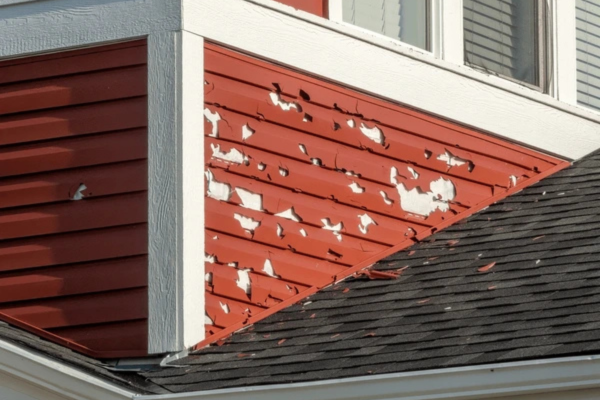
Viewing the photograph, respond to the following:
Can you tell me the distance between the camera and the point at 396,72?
917 centimetres

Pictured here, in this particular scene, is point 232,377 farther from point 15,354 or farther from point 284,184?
point 284,184

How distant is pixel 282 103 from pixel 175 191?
98 centimetres

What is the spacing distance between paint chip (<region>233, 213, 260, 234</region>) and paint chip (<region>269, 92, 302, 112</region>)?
2.37 ft

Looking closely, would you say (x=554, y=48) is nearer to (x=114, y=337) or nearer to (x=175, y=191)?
(x=175, y=191)

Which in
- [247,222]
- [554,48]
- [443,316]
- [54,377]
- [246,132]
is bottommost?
[54,377]

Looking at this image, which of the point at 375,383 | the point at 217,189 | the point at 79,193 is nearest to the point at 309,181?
the point at 217,189

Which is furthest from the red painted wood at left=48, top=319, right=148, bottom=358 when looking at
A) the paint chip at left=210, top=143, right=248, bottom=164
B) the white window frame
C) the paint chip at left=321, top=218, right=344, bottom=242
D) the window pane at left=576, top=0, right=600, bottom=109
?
the window pane at left=576, top=0, right=600, bottom=109

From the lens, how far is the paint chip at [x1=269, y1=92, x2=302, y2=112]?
8625mm

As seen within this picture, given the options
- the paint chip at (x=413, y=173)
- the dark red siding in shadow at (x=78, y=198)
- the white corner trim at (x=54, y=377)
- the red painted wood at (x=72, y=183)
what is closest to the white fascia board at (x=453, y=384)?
the white corner trim at (x=54, y=377)

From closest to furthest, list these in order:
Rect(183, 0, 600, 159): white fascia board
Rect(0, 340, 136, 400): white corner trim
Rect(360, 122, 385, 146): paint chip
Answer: Rect(0, 340, 136, 400): white corner trim < Rect(183, 0, 600, 159): white fascia board < Rect(360, 122, 385, 146): paint chip

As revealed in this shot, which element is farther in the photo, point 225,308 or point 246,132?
point 246,132

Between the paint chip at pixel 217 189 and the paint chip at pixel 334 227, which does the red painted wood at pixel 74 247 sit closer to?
the paint chip at pixel 217 189

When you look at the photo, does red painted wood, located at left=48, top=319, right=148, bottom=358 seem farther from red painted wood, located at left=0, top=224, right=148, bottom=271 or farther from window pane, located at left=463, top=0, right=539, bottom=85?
window pane, located at left=463, top=0, right=539, bottom=85

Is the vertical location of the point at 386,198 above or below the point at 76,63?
below
